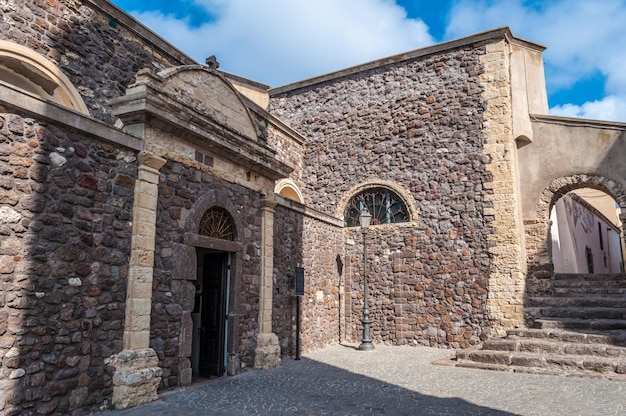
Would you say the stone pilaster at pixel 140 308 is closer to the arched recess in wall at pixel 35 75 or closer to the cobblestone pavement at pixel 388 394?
the cobblestone pavement at pixel 388 394

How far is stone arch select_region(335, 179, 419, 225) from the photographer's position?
11.2 m

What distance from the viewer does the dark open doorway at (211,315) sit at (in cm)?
705

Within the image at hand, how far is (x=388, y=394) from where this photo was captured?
5863 mm

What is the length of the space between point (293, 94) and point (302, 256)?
235 inches

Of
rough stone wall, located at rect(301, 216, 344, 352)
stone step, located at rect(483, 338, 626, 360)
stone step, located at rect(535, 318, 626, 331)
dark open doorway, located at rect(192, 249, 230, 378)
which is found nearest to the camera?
dark open doorway, located at rect(192, 249, 230, 378)

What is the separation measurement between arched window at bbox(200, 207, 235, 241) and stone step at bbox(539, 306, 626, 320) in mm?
6537

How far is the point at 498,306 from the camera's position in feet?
32.4

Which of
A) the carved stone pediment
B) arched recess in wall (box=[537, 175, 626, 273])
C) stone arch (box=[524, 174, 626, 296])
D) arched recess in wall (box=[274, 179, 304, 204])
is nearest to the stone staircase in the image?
stone arch (box=[524, 174, 626, 296])

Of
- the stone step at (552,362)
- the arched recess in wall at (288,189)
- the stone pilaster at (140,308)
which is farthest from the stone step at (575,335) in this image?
the stone pilaster at (140,308)

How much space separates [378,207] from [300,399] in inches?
273

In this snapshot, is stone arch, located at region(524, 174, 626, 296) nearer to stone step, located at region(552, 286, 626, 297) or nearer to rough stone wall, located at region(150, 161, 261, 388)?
stone step, located at region(552, 286, 626, 297)

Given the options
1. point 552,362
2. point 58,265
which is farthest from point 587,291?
point 58,265

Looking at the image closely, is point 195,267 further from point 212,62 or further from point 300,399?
point 212,62

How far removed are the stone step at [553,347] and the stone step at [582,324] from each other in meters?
0.45
